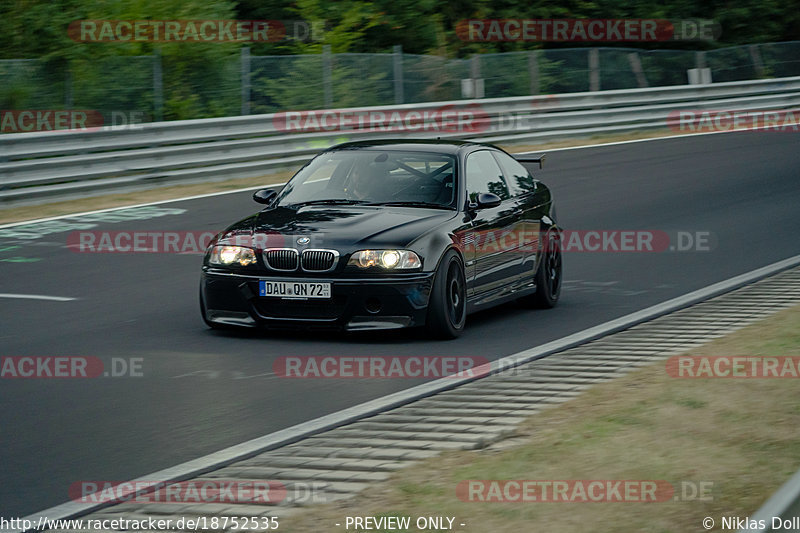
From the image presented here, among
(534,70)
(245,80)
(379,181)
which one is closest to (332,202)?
(379,181)

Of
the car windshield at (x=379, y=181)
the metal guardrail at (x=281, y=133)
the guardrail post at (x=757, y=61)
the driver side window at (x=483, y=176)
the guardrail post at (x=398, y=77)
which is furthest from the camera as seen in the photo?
the guardrail post at (x=757, y=61)

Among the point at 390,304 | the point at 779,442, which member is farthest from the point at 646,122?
the point at 779,442

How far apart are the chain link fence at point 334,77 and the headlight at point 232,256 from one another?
11.7 meters

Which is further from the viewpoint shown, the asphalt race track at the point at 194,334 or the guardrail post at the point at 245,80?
the guardrail post at the point at 245,80

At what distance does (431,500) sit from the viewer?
521cm

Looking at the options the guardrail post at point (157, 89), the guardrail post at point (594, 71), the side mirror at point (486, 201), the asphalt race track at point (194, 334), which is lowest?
the asphalt race track at point (194, 334)

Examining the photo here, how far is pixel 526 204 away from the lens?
439 inches

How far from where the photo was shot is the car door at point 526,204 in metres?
11.0

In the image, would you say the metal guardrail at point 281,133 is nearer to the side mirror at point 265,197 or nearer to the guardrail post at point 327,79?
the guardrail post at point 327,79

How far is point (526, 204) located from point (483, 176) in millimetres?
666

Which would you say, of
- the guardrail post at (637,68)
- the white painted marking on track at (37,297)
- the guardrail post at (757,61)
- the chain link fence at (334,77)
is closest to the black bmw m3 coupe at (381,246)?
the white painted marking on track at (37,297)

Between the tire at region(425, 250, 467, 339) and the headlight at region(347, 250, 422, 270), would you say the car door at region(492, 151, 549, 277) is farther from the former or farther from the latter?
the headlight at region(347, 250, 422, 270)

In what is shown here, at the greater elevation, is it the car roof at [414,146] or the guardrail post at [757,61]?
the guardrail post at [757,61]

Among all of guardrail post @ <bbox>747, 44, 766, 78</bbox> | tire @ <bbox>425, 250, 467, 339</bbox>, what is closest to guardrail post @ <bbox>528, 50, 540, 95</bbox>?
guardrail post @ <bbox>747, 44, 766, 78</bbox>
